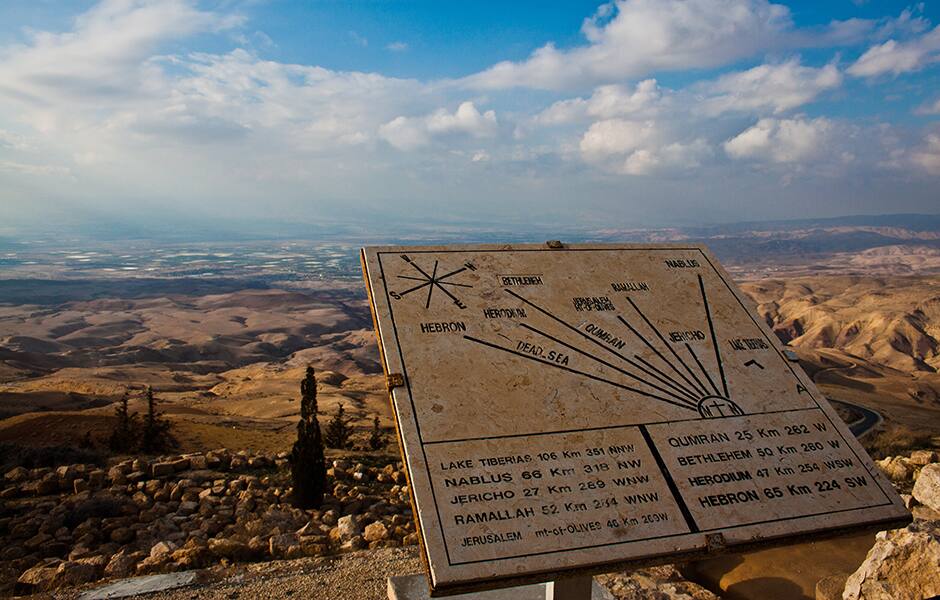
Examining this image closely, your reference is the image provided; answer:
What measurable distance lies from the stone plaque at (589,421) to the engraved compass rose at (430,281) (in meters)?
0.01

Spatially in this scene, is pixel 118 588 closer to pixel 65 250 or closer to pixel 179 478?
pixel 179 478

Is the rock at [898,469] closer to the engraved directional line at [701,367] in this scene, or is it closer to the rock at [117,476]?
the engraved directional line at [701,367]

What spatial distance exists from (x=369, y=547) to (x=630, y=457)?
4.02 metres

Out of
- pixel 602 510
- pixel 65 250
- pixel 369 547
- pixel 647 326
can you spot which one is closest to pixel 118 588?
pixel 369 547

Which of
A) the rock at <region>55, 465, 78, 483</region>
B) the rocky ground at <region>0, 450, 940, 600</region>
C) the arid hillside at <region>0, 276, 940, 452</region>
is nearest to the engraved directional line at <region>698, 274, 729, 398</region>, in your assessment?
the rocky ground at <region>0, 450, 940, 600</region>

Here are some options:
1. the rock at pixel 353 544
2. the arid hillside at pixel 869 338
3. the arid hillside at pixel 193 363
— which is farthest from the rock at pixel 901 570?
the arid hillside at pixel 869 338

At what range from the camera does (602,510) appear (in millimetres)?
2699

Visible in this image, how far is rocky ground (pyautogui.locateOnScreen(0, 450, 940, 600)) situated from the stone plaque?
1804 millimetres

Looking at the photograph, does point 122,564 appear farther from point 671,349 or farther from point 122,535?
point 671,349

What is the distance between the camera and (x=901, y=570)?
4.11 m

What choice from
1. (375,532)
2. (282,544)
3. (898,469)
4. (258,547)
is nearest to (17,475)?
(258,547)

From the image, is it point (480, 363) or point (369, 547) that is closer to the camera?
point (480, 363)

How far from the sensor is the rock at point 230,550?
564 cm

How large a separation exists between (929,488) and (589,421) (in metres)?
5.42
